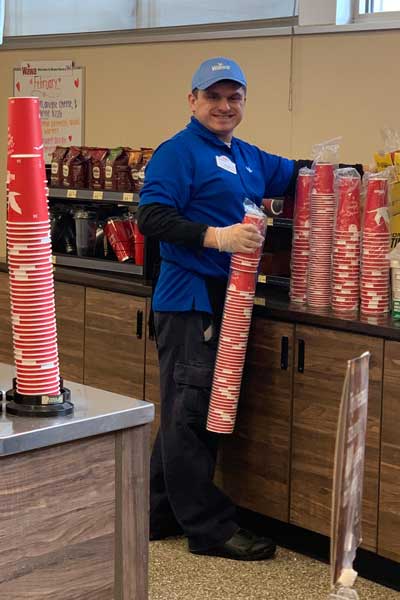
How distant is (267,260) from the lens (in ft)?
12.4

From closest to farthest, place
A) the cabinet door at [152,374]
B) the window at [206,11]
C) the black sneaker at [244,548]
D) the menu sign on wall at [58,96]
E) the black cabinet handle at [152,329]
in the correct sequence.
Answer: the black sneaker at [244,548] → the black cabinet handle at [152,329] → the cabinet door at [152,374] → the window at [206,11] → the menu sign on wall at [58,96]

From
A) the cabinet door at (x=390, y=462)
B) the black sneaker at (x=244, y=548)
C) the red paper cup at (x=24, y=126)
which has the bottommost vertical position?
the black sneaker at (x=244, y=548)

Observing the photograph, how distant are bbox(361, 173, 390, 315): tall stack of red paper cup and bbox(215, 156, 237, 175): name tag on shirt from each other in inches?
18.4

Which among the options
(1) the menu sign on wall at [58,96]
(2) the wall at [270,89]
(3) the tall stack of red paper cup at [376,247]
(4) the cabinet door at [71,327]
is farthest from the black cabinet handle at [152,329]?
(1) the menu sign on wall at [58,96]

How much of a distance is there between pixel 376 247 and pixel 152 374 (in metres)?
1.09

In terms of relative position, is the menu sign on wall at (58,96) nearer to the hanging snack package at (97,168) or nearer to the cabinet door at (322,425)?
the hanging snack package at (97,168)

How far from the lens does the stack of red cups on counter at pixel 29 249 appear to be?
4.89 feet

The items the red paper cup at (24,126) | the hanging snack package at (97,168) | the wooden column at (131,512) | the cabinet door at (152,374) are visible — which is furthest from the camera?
the hanging snack package at (97,168)

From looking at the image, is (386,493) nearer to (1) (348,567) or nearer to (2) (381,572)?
(2) (381,572)

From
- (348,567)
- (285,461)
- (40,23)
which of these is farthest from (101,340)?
(348,567)

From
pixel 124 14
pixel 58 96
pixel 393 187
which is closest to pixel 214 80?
pixel 393 187

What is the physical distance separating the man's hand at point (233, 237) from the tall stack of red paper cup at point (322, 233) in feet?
1.17

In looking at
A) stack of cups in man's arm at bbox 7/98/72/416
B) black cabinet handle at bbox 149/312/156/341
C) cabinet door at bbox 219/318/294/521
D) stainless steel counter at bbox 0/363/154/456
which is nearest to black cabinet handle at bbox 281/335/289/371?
cabinet door at bbox 219/318/294/521

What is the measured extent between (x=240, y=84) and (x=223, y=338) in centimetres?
89
